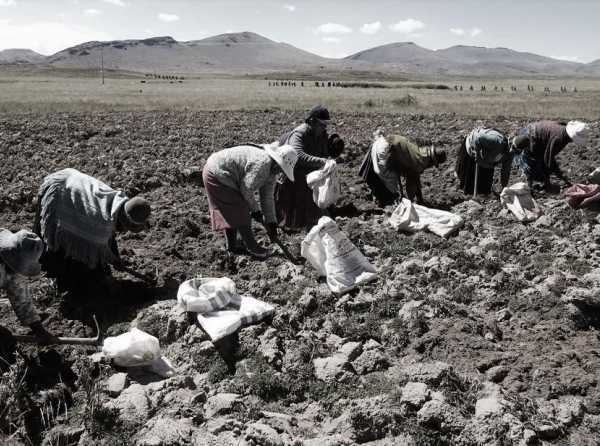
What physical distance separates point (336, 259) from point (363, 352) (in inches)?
40.9

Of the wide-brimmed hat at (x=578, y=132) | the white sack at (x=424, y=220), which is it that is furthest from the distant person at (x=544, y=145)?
the white sack at (x=424, y=220)

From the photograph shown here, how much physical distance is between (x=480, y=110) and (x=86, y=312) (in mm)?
17713

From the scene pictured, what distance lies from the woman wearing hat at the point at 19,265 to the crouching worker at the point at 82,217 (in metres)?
0.76

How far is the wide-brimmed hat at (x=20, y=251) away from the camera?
3502mm

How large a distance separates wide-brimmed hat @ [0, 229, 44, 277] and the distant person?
5366mm

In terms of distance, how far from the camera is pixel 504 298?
14.2ft

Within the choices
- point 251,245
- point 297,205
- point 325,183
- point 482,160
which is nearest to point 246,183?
point 251,245

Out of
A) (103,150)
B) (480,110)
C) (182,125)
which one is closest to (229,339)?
(103,150)

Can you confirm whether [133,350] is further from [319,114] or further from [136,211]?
[319,114]

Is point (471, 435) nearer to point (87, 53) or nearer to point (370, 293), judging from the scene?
point (370, 293)

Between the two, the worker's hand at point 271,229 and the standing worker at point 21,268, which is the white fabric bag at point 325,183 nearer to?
the worker's hand at point 271,229

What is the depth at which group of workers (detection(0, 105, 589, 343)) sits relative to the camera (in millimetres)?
4301

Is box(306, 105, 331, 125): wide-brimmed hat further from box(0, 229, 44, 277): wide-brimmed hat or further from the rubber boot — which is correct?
box(0, 229, 44, 277): wide-brimmed hat

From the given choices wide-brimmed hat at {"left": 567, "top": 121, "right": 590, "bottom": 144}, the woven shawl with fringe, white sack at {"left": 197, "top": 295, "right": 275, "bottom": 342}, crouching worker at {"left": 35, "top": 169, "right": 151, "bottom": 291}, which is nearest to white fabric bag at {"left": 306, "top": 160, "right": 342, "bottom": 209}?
white sack at {"left": 197, "top": 295, "right": 275, "bottom": 342}
